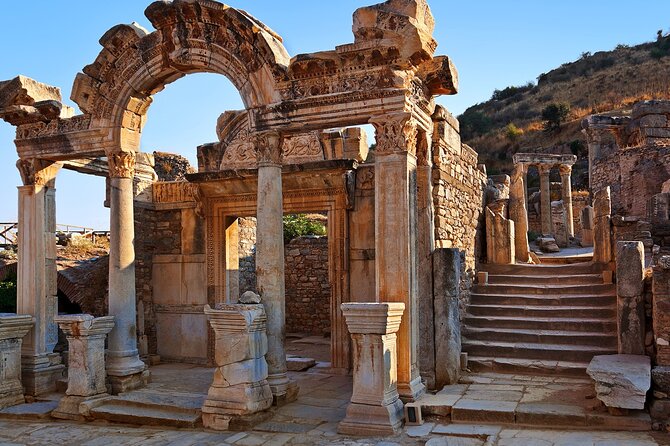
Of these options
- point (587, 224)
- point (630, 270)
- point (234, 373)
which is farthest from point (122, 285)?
point (587, 224)

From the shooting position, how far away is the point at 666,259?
285 inches

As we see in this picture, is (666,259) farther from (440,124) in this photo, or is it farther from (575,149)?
(575,149)

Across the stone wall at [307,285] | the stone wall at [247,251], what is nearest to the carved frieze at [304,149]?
the stone wall at [247,251]

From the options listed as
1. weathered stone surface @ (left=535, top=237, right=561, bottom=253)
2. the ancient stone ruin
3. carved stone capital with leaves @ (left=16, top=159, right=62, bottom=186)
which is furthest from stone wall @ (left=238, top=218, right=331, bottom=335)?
weathered stone surface @ (left=535, top=237, right=561, bottom=253)

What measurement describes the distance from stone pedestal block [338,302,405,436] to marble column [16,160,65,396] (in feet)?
18.4

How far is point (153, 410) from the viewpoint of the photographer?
8172 mm

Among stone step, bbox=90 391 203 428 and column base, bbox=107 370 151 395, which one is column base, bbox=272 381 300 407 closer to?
stone step, bbox=90 391 203 428

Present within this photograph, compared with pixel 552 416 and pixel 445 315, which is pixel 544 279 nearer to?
pixel 445 315

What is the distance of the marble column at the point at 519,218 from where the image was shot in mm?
→ 14125

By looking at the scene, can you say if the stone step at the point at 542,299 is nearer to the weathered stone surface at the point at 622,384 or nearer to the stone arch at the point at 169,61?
the weathered stone surface at the point at 622,384

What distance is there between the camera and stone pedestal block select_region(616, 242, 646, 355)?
312 inches

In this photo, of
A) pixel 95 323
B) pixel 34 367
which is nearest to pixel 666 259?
pixel 95 323

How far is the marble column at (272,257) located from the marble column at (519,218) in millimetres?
7847

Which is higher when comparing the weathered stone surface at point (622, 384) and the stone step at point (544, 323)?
the stone step at point (544, 323)
